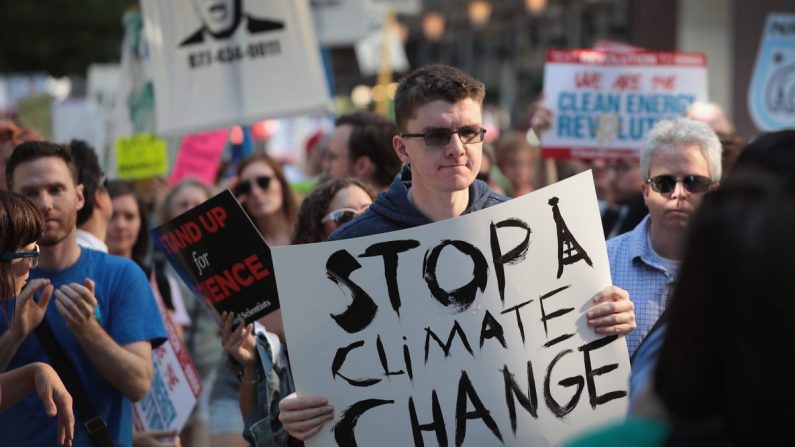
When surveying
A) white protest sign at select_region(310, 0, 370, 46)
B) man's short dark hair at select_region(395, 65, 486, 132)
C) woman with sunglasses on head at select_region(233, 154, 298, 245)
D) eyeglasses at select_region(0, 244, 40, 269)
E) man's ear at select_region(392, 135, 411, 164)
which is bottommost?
woman with sunglasses on head at select_region(233, 154, 298, 245)

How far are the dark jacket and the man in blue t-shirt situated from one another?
3.09 feet

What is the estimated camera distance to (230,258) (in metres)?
4.49

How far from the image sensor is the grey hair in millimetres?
4668

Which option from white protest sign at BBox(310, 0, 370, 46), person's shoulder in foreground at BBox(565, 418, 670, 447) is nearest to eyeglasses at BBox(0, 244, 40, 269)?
person's shoulder in foreground at BBox(565, 418, 670, 447)

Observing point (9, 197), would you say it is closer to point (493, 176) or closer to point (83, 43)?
point (493, 176)

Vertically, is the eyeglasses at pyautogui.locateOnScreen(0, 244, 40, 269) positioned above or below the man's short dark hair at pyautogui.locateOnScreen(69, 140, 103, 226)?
above

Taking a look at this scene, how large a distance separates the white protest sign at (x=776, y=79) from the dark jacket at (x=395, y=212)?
19.9ft

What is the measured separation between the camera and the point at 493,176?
28.6 feet

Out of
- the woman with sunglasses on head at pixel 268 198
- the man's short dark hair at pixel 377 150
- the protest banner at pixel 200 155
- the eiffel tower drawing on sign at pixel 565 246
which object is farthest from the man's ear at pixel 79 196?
the protest banner at pixel 200 155

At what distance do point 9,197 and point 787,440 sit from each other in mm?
2769

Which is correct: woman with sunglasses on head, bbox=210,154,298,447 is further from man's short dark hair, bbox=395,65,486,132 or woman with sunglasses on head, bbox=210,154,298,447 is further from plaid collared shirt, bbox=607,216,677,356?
plaid collared shirt, bbox=607,216,677,356

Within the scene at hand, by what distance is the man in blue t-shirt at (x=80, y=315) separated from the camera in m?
4.38

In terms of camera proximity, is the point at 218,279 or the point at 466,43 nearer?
the point at 218,279

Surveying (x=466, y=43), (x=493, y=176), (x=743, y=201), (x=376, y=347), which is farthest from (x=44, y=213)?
(x=466, y=43)
